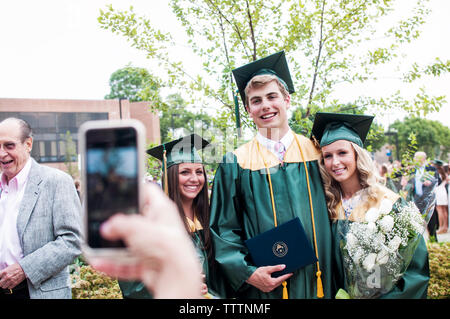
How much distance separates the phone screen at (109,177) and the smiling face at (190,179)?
81.4 inches

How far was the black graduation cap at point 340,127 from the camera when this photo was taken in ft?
7.72

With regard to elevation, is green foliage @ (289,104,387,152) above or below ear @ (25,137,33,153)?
above

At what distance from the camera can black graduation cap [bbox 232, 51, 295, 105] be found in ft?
8.74

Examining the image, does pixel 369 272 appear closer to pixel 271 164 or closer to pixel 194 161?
pixel 271 164

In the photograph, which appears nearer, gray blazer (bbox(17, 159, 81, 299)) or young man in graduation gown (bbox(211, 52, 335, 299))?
young man in graduation gown (bbox(211, 52, 335, 299))

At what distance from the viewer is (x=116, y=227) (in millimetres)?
534

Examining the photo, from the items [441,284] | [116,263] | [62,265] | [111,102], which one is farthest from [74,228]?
[111,102]

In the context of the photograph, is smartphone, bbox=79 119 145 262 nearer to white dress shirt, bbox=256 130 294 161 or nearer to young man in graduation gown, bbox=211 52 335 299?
young man in graduation gown, bbox=211 52 335 299

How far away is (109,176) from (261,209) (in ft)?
6.06

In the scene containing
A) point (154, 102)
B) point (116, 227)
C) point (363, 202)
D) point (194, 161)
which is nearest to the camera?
point (116, 227)

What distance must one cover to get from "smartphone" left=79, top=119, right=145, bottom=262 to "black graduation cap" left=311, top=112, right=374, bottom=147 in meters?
1.94

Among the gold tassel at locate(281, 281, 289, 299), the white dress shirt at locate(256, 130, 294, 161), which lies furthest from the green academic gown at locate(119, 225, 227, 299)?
the white dress shirt at locate(256, 130, 294, 161)

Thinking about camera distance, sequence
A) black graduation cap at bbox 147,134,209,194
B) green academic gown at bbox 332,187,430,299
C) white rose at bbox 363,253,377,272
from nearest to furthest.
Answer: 1. white rose at bbox 363,253,377,272
2. green academic gown at bbox 332,187,430,299
3. black graduation cap at bbox 147,134,209,194

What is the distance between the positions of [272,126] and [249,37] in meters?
1.72
